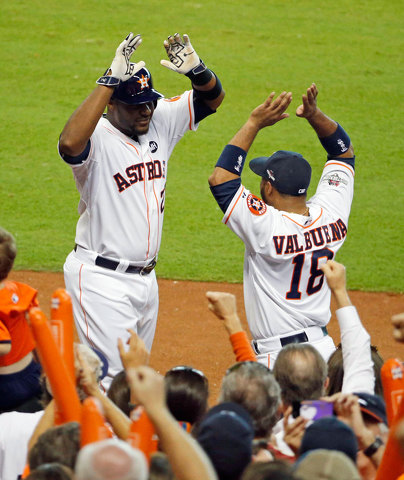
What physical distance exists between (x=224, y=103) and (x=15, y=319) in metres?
8.71

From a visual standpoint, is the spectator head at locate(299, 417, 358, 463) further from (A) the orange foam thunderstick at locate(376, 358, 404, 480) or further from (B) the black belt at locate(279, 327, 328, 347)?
(B) the black belt at locate(279, 327, 328, 347)

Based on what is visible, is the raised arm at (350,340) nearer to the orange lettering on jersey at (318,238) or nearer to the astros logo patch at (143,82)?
the orange lettering on jersey at (318,238)

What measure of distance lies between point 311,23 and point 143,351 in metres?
12.5

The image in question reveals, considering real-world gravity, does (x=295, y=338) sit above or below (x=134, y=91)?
below

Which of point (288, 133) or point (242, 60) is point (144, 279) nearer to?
point (288, 133)

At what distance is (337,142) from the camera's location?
15.9 feet

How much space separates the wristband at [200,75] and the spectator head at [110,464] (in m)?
3.09

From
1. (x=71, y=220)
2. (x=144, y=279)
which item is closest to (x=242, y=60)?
(x=71, y=220)

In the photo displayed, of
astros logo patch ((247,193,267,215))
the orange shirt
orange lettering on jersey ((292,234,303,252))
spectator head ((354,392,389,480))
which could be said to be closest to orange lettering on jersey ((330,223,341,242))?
orange lettering on jersey ((292,234,303,252))

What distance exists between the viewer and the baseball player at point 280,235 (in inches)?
A: 170

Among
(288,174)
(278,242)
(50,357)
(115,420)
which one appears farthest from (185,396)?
(288,174)

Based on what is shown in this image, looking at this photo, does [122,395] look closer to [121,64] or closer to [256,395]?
[256,395]

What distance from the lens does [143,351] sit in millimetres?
3094

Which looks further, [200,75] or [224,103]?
[224,103]
